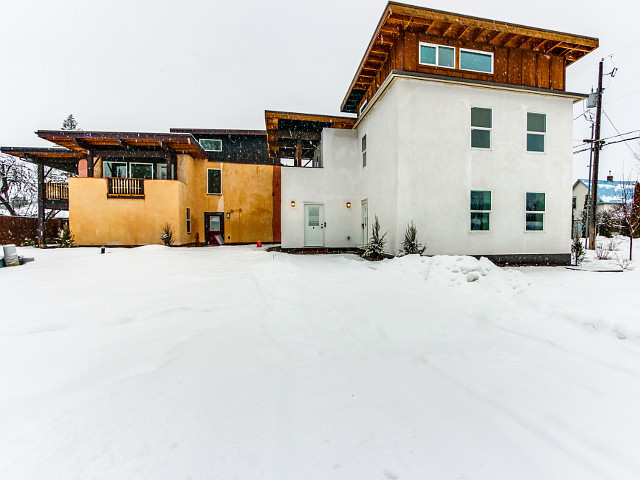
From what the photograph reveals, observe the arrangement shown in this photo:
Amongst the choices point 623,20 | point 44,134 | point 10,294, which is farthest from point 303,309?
point 623,20

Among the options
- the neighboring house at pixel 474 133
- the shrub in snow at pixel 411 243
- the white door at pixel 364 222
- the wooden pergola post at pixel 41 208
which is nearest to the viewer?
the shrub in snow at pixel 411 243

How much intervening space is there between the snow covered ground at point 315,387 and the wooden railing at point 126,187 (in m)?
10.3

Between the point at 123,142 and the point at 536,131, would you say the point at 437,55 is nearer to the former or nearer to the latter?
the point at 536,131

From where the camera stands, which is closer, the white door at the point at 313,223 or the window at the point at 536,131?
the window at the point at 536,131

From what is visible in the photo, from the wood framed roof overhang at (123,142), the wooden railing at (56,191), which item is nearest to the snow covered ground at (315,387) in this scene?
the wood framed roof overhang at (123,142)

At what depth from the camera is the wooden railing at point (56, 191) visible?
14.0m

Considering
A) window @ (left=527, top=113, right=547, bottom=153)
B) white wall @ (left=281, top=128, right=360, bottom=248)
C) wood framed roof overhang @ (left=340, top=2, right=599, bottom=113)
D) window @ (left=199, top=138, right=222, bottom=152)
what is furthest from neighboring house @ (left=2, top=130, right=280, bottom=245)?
window @ (left=527, top=113, right=547, bottom=153)

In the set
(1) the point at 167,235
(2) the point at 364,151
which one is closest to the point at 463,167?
(2) the point at 364,151

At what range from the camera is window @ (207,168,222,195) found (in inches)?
612

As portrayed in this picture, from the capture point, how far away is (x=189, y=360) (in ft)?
7.46

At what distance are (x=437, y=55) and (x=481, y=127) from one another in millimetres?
2487

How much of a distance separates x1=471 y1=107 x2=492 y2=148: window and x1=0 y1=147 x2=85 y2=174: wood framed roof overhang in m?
17.8

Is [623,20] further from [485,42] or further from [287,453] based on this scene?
[287,453]

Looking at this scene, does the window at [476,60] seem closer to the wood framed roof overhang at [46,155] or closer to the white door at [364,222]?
the white door at [364,222]
